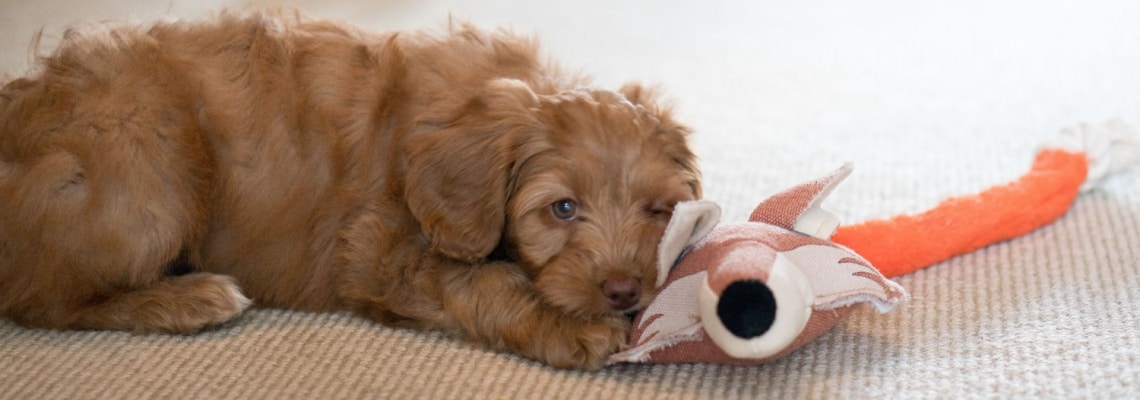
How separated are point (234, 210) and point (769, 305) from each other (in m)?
1.20

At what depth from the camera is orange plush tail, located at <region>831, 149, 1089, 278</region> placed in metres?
2.63

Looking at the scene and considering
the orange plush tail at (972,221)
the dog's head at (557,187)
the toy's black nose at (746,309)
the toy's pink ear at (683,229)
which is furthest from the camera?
the orange plush tail at (972,221)

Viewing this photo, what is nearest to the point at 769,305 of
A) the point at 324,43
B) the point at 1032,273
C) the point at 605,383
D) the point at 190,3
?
the point at 605,383

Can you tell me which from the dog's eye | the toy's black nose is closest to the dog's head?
the dog's eye

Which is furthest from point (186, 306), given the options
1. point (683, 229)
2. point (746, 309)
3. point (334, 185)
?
point (746, 309)

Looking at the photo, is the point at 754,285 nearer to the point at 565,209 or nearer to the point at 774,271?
the point at 774,271

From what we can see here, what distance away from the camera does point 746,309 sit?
6.34 ft

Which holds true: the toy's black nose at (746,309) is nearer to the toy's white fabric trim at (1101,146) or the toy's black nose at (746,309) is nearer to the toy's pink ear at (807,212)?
the toy's pink ear at (807,212)

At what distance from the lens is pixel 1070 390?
6.78 feet

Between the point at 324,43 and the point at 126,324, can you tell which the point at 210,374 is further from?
the point at 324,43

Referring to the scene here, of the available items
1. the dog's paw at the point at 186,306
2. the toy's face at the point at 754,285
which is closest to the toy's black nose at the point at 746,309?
the toy's face at the point at 754,285

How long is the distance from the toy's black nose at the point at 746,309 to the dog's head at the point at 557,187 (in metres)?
0.28

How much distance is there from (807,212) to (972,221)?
661 millimetres

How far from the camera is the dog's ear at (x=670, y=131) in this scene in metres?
2.36
